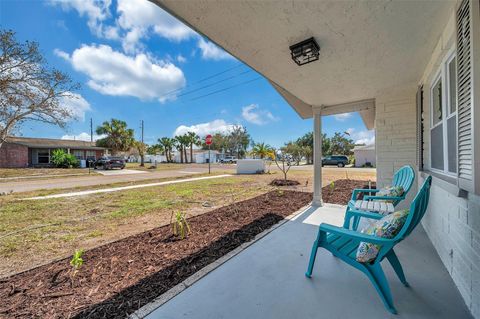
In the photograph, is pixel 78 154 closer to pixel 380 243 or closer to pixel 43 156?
pixel 43 156

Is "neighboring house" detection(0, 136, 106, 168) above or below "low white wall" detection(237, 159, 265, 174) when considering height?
above

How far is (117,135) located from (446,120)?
30832mm

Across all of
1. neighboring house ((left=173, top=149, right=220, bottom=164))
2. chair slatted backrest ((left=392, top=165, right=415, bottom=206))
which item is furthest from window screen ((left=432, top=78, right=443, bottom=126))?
neighboring house ((left=173, top=149, right=220, bottom=164))

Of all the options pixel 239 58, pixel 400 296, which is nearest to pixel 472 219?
pixel 400 296

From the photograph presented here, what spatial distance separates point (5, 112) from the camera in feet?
24.2

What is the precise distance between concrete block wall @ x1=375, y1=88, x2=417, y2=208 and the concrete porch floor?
A: 1.91 meters

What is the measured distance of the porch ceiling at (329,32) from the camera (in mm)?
1862

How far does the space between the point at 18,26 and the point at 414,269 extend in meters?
11.6

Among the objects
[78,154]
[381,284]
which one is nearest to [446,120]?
[381,284]

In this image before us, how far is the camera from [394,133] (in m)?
4.22

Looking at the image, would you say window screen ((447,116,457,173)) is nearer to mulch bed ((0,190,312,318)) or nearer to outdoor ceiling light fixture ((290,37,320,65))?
outdoor ceiling light fixture ((290,37,320,65))

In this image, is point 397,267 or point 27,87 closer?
point 397,267

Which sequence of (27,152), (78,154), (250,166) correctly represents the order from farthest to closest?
(78,154) < (27,152) < (250,166)

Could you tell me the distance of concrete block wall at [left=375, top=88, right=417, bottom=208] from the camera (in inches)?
160
